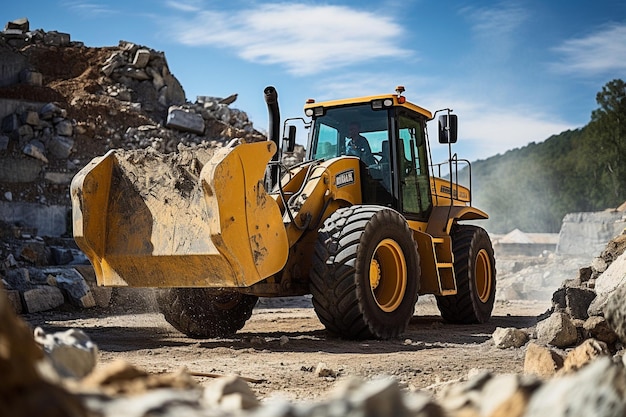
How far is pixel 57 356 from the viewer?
3242mm

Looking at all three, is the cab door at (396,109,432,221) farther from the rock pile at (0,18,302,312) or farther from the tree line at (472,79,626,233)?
the tree line at (472,79,626,233)

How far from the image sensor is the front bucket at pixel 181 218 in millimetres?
7062

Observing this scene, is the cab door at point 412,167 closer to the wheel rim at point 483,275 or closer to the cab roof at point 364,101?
the cab roof at point 364,101

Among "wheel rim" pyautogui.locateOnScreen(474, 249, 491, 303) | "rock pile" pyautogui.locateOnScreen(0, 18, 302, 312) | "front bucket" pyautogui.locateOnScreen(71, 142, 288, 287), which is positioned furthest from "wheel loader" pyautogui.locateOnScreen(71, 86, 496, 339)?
"rock pile" pyautogui.locateOnScreen(0, 18, 302, 312)

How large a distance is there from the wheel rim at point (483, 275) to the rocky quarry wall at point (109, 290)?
1.75 meters

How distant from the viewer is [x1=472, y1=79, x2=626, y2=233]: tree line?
50.2 meters

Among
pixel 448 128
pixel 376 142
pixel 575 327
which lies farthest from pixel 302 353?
pixel 448 128

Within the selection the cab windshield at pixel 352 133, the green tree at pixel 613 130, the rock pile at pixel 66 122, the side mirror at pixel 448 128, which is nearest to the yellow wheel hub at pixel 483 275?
the side mirror at pixel 448 128

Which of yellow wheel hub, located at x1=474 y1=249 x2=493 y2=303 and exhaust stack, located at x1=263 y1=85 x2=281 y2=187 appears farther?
yellow wheel hub, located at x1=474 y1=249 x2=493 y2=303

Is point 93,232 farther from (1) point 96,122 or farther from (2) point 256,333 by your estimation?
(1) point 96,122

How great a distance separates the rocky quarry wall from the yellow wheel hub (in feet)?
5.72

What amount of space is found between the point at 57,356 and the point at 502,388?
1.84m

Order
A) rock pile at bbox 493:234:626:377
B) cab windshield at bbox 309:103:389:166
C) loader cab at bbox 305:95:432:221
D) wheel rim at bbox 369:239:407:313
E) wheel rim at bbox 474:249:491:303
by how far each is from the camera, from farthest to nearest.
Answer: wheel rim at bbox 474:249:491:303 < cab windshield at bbox 309:103:389:166 < loader cab at bbox 305:95:432:221 < wheel rim at bbox 369:239:407:313 < rock pile at bbox 493:234:626:377

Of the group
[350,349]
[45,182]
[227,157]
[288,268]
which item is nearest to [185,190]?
[227,157]
